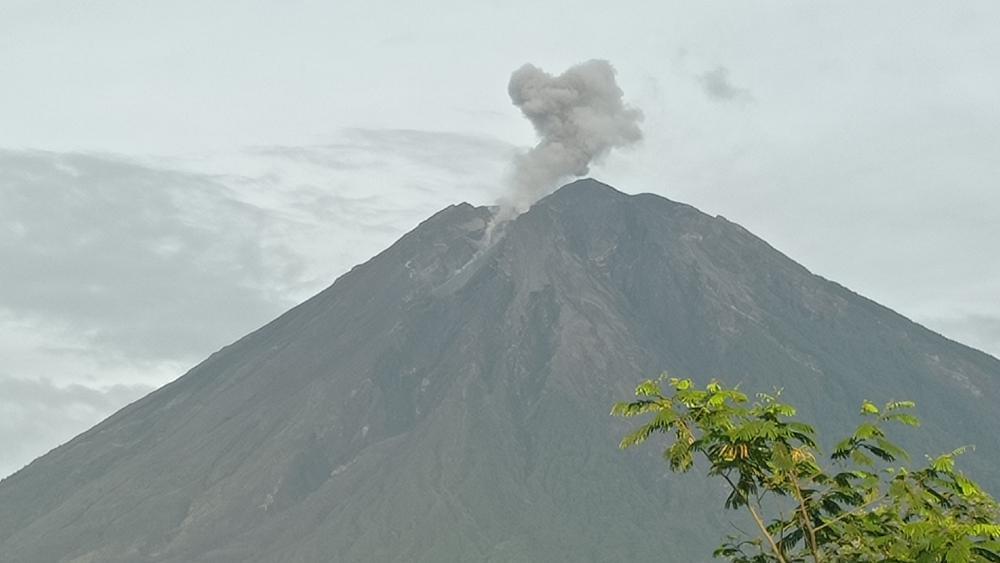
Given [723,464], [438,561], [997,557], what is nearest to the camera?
[997,557]

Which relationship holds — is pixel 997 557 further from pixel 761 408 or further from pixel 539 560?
pixel 539 560

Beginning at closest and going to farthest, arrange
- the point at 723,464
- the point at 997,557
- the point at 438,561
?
the point at 997,557 → the point at 723,464 → the point at 438,561

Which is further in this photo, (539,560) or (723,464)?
(539,560)

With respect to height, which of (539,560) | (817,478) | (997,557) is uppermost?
(539,560)

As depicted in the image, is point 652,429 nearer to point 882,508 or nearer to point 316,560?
point 882,508

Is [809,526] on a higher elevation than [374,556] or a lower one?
lower

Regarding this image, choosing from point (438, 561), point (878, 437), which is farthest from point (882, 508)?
point (438, 561)

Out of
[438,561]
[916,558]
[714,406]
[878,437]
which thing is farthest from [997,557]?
[438,561]
